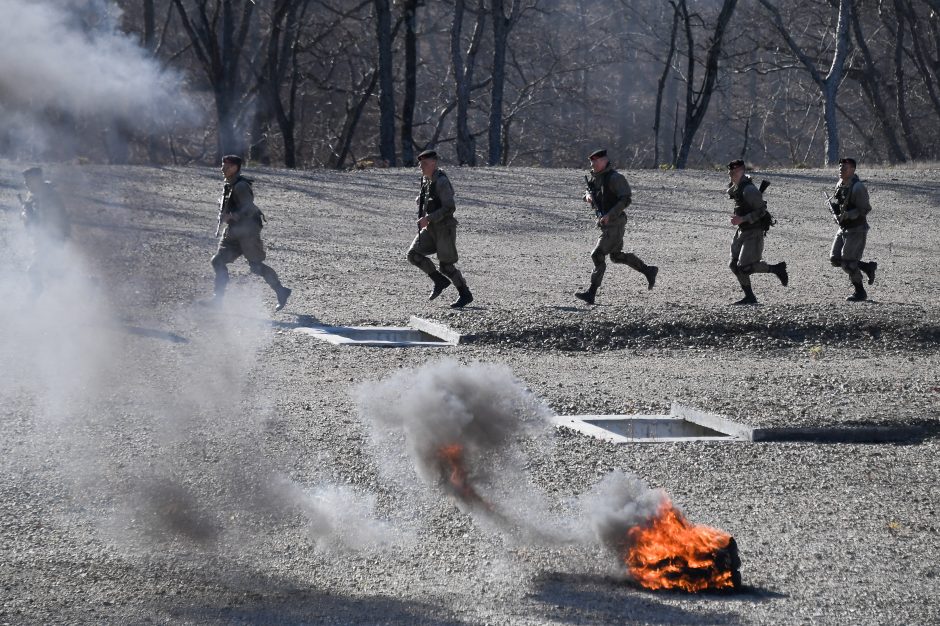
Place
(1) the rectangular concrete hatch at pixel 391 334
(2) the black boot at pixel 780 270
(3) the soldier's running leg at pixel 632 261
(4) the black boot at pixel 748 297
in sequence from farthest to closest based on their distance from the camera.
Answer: (2) the black boot at pixel 780 270, (3) the soldier's running leg at pixel 632 261, (4) the black boot at pixel 748 297, (1) the rectangular concrete hatch at pixel 391 334

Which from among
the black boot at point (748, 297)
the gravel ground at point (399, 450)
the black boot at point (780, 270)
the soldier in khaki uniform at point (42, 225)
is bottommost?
the gravel ground at point (399, 450)

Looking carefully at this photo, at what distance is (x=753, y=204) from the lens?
1549 cm

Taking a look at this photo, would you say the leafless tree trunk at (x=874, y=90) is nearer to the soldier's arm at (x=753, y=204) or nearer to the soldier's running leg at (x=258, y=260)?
the soldier's arm at (x=753, y=204)

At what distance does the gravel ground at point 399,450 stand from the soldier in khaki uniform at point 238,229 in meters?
0.47

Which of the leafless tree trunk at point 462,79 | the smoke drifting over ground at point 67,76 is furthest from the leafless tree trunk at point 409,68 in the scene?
the smoke drifting over ground at point 67,76

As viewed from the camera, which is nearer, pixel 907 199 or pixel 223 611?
pixel 223 611

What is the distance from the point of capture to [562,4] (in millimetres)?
70062

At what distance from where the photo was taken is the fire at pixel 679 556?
6145mm

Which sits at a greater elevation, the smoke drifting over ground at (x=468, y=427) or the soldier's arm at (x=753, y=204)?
the soldier's arm at (x=753, y=204)

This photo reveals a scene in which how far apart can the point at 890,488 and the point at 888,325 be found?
6.25 m

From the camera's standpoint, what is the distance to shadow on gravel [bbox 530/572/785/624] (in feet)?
18.8

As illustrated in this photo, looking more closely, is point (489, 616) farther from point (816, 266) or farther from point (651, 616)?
point (816, 266)

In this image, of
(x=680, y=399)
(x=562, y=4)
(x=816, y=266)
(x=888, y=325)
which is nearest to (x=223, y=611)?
(x=680, y=399)

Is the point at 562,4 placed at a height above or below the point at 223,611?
above
